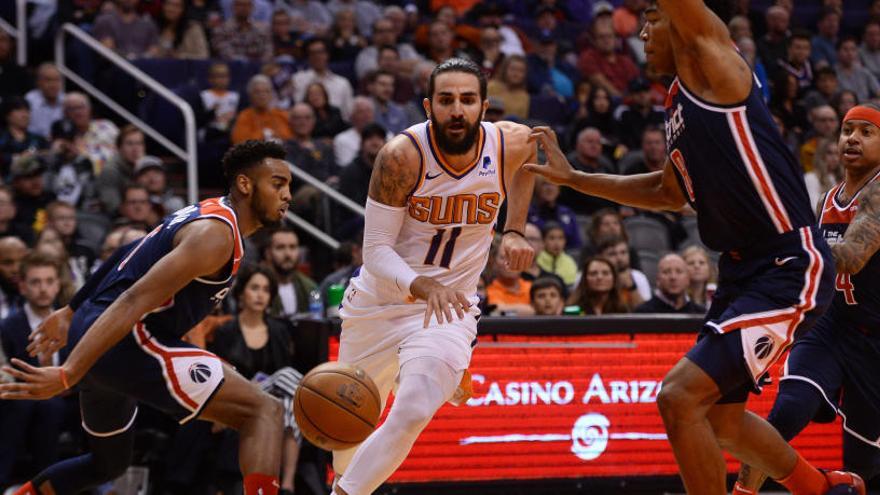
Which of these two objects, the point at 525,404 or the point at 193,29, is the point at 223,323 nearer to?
the point at 525,404

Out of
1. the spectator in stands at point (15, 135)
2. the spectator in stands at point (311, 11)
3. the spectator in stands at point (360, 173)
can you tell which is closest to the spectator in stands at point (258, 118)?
the spectator in stands at point (360, 173)

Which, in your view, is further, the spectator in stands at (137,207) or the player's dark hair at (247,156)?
the spectator in stands at (137,207)

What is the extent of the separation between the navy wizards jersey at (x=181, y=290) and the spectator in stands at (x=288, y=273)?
402cm

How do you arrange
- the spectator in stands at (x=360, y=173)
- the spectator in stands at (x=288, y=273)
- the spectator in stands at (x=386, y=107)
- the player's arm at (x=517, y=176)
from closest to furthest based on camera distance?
the player's arm at (x=517, y=176) < the spectator in stands at (x=288, y=273) < the spectator in stands at (x=360, y=173) < the spectator in stands at (x=386, y=107)

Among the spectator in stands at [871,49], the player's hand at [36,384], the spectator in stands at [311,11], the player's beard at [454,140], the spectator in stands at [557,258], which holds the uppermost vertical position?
the spectator in stands at [871,49]

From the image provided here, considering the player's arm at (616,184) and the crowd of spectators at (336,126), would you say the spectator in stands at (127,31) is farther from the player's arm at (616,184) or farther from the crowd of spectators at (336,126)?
the player's arm at (616,184)

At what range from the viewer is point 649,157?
42.7 ft

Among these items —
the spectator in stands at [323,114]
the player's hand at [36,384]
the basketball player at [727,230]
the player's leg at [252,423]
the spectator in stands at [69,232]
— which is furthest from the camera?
the spectator in stands at [323,114]

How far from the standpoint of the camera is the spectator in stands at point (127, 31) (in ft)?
43.4

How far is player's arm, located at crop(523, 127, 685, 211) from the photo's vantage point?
5.97 m

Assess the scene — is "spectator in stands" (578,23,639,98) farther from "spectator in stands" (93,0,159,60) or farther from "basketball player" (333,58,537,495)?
"basketball player" (333,58,537,495)

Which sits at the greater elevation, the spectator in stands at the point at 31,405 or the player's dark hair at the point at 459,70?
the player's dark hair at the point at 459,70

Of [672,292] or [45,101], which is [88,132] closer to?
[45,101]

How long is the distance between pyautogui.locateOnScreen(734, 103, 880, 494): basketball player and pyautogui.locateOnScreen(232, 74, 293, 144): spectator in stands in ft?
22.5
